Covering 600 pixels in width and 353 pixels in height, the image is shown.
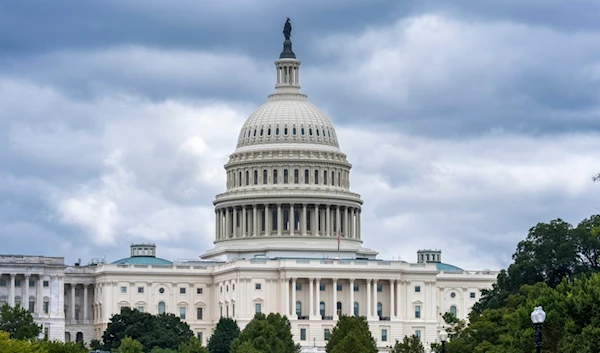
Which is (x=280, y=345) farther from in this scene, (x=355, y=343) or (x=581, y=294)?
(x=581, y=294)

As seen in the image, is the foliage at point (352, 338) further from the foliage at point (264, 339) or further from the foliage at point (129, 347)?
the foliage at point (129, 347)

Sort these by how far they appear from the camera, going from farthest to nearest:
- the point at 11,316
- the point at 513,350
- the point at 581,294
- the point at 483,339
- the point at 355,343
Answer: the point at 11,316, the point at 355,343, the point at 483,339, the point at 513,350, the point at 581,294

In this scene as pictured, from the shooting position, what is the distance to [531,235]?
589 ft

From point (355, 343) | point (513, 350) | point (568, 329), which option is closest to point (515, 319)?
point (513, 350)

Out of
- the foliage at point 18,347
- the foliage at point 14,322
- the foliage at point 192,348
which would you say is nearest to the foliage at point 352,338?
the foliage at point 192,348

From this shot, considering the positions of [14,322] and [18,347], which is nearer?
[18,347]

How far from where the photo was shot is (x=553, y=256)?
175750 millimetres

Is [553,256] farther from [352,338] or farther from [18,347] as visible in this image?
[18,347]

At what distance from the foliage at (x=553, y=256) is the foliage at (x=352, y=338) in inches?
395

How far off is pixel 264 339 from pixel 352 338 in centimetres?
1726

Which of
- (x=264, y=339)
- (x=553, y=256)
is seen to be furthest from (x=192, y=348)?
(x=553, y=256)

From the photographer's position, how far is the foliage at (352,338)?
549 ft

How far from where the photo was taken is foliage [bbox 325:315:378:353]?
6585 inches

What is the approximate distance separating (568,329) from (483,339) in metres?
37.1
